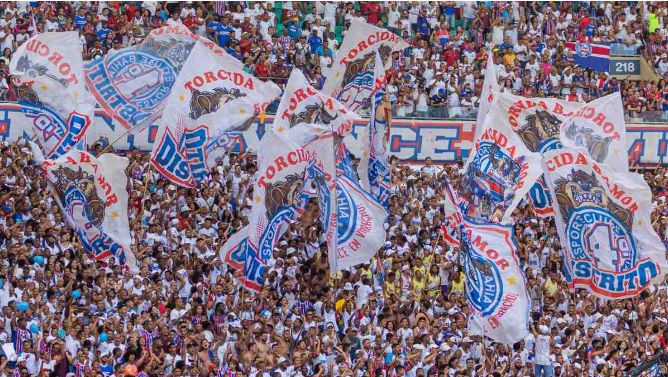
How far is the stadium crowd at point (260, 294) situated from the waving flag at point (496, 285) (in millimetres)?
2158

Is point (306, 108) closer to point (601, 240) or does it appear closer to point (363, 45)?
point (363, 45)

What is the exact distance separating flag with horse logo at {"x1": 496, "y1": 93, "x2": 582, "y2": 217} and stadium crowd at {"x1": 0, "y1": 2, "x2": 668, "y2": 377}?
8.98 ft

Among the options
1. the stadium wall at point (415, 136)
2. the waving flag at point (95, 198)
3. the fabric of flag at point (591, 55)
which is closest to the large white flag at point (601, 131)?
the stadium wall at point (415, 136)

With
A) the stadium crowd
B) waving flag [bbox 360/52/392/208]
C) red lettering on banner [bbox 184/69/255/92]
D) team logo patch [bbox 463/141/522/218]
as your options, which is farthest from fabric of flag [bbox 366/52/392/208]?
team logo patch [bbox 463/141/522/218]

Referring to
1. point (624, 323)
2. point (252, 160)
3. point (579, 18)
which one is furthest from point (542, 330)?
point (579, 18)

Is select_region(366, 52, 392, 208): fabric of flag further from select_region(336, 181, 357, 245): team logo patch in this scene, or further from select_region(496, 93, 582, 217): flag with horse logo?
select_region(496, 93, 582, 217): flag with horse logo

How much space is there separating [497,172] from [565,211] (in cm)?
103

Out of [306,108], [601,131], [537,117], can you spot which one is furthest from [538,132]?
[306,108]

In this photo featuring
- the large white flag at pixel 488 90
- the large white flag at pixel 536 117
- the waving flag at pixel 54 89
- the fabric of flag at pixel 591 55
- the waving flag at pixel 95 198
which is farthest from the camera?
the fabric of flag at pixel 591 55

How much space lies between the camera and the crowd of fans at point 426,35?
35.0 m

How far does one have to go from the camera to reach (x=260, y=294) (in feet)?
96.0

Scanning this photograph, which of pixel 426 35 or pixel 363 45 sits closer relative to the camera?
pixel 363 45

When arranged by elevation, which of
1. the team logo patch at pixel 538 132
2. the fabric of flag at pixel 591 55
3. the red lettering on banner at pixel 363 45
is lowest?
the fabric of flag at pixel 591 55

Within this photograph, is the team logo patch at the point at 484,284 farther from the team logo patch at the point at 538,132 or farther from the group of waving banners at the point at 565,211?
the team logo patch at the point at 538,132
